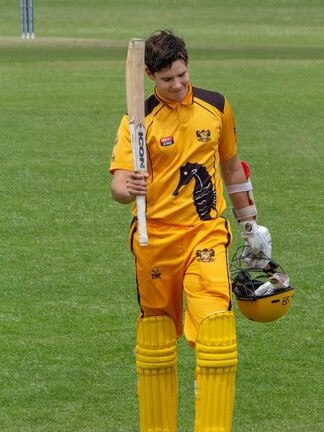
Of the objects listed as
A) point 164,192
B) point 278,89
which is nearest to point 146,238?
point 164,192

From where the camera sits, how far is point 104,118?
68.6 feet

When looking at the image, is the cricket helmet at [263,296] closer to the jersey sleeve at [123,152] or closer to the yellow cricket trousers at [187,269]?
the yellow cricket trousers at [187,269]

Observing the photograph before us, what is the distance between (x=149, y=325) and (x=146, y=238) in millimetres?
495

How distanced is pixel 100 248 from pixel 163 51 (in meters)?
5.71

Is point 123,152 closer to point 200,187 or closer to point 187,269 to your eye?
point 200,187

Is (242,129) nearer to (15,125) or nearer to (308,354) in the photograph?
(15,125)

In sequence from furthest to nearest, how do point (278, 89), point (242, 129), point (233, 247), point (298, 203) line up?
1. point (278, 89)
2. point (242, 129)
3. point (298, 203)
4. point (233, 247)

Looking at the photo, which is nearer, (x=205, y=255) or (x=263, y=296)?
(x=205, y=255)

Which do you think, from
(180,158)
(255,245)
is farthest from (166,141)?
(255,245)

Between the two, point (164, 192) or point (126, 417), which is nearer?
point (164, 192)

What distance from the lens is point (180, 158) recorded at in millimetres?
6391

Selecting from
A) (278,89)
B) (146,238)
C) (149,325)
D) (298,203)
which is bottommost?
(278,89)

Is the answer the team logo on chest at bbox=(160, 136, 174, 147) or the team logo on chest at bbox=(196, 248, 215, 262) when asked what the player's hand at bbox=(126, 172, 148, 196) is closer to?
the team logo on chest at bbox=(160, 136, 174, 147)

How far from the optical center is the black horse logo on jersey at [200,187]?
6.40 m
